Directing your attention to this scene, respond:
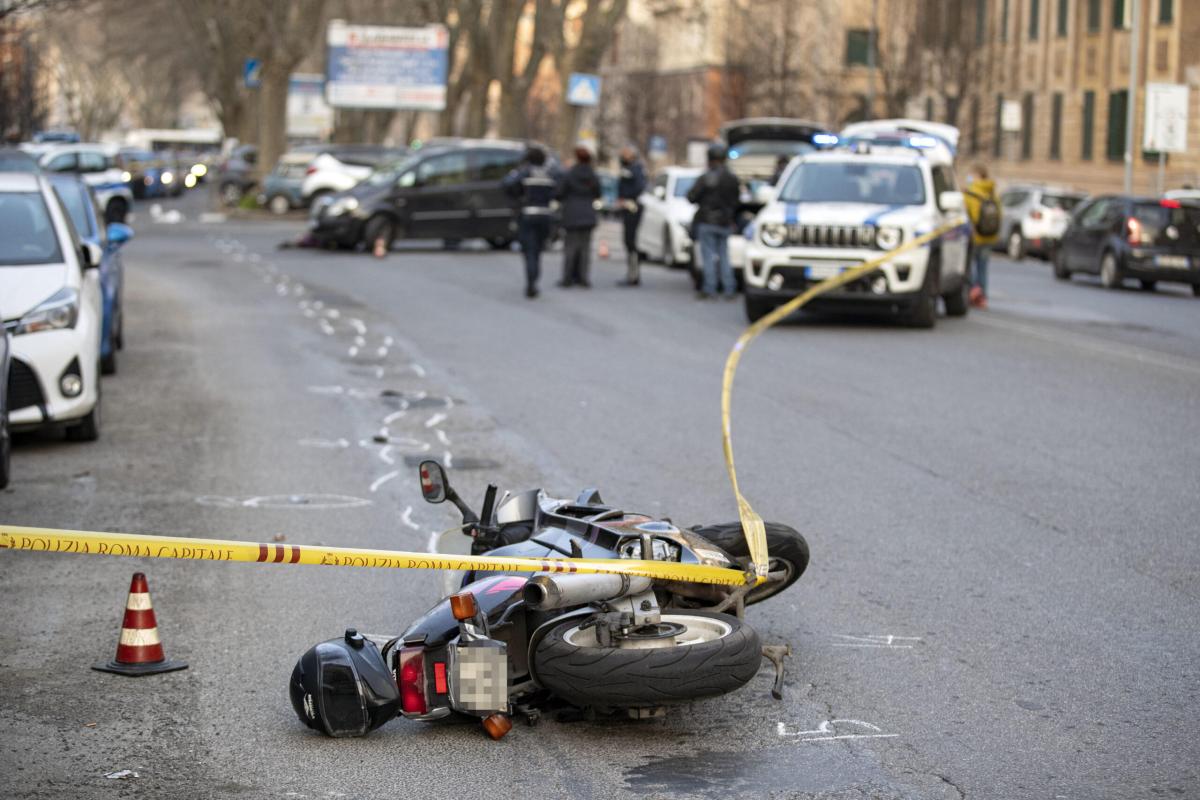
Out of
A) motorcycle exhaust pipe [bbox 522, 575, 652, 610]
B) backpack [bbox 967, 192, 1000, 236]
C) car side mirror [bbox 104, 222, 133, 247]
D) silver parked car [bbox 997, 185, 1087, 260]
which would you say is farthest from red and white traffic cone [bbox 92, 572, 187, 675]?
silver parked car [bbox 997, 185, 1087, 260]

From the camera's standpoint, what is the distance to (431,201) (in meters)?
31.0

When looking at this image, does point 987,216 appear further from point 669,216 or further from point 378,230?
point 378,230

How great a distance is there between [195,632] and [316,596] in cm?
67

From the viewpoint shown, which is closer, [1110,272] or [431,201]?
[1110,272]

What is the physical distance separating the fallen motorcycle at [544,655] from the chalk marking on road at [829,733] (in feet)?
0.75

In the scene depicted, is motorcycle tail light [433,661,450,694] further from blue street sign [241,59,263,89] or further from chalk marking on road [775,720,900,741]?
blue street sign [241,59,263,89]

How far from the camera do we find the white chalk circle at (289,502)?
29.0ft

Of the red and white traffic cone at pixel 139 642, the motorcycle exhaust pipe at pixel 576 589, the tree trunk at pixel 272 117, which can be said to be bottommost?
the red and white traffic cone at pixel 139 642

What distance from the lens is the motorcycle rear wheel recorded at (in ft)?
20.6

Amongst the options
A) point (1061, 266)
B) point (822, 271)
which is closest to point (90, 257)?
point (822, 271)

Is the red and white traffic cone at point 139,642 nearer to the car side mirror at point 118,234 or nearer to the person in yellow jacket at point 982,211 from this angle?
the car side mirror at point 118,234

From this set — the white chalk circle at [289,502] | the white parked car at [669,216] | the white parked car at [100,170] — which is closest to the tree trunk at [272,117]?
the white parked car at [100,170]

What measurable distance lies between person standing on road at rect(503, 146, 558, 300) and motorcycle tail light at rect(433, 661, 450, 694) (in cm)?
1653

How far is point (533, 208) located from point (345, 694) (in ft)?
55.2
